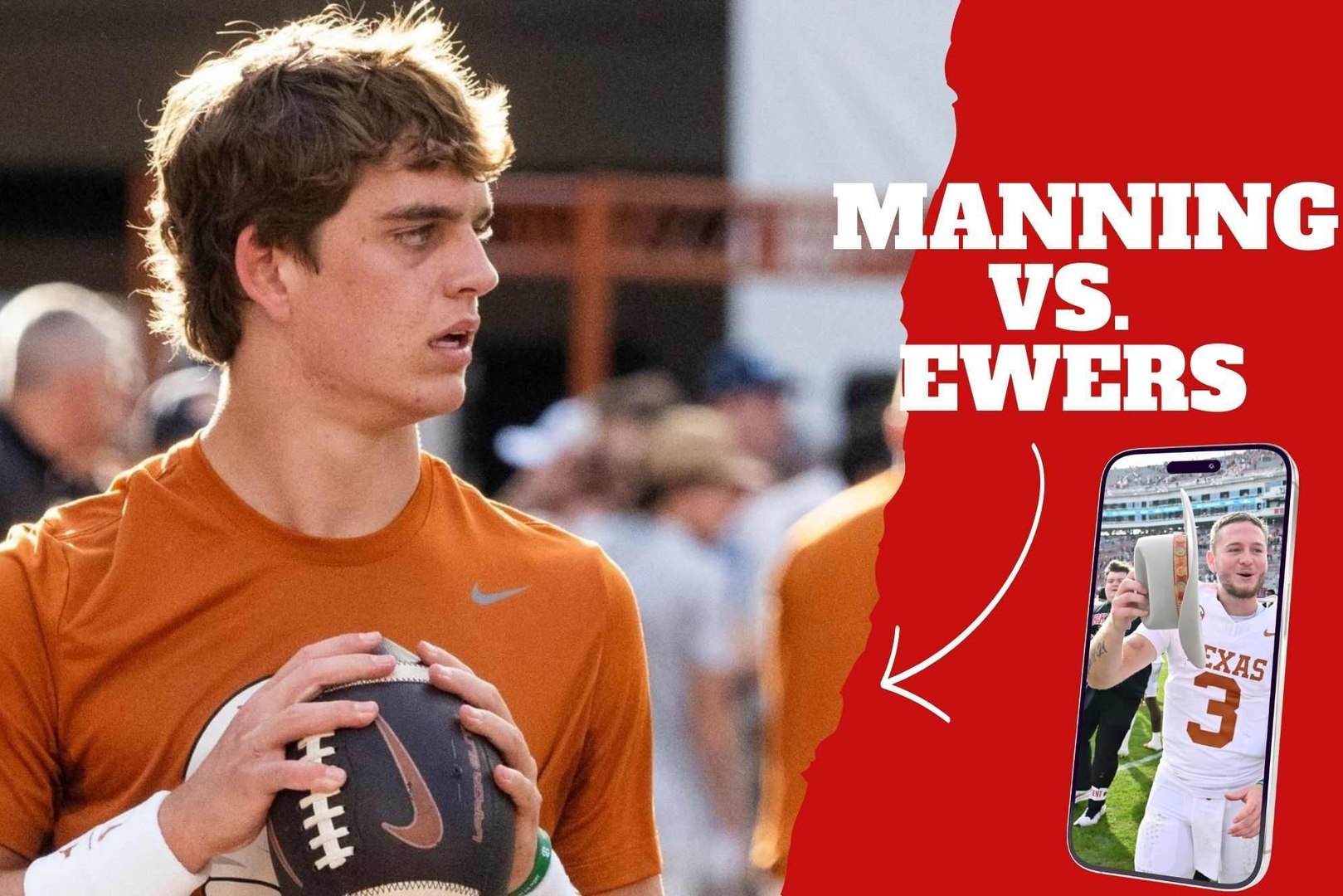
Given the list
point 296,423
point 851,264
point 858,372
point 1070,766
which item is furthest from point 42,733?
point 858,372

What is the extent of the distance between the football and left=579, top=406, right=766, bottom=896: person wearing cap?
14.4 feet

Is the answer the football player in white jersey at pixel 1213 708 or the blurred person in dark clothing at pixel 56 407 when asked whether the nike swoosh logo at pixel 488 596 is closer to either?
the football player in white jersey at pixel 1213 708

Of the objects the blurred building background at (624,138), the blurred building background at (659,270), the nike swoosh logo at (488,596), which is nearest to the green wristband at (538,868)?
the nike swoosh logo at (488,596)

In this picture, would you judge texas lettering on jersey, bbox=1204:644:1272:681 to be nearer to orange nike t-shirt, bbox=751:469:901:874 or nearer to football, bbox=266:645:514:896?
orange nike t-shirt, bbox=751:469:901:874

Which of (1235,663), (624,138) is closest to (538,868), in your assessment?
(1235,663)

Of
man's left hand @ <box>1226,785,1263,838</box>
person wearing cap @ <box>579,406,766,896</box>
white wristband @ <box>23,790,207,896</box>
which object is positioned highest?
white wristband @ <box>23,790,207,896</box>

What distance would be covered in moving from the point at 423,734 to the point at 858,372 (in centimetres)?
764

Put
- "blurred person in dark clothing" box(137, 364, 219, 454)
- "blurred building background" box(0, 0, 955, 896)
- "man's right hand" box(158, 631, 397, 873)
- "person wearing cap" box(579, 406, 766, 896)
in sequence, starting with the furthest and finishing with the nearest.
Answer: "blurred building background" box(0, 0, 955, 896) → "person wearing cap" box(579, 406, 766, 896) → "blurred person in dark clothing" box(137, 364, 219, 454) → "man's right hand" box(158, 631, 397, 873)

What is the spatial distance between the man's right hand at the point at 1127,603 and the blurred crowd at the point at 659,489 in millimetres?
2502

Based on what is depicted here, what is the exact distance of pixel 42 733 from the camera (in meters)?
2.70

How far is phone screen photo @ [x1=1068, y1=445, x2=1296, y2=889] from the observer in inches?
148

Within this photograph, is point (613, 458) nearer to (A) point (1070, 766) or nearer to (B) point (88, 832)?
(A) point (1070, 766)

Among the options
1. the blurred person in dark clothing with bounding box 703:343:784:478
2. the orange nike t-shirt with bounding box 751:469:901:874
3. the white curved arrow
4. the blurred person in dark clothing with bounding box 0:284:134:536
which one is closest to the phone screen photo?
the white curved arrow

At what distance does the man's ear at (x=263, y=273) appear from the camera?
287cm
